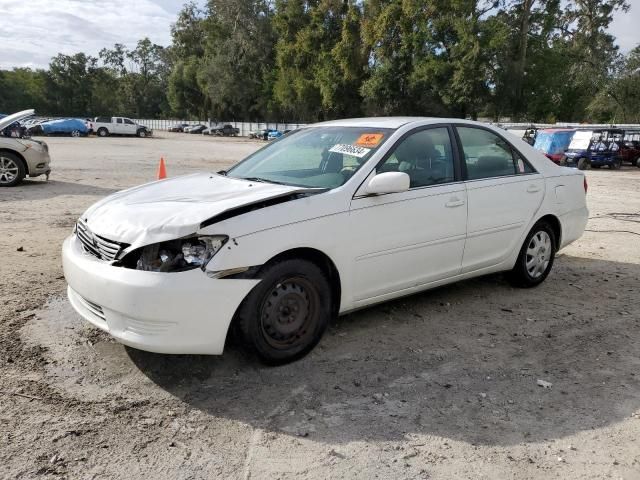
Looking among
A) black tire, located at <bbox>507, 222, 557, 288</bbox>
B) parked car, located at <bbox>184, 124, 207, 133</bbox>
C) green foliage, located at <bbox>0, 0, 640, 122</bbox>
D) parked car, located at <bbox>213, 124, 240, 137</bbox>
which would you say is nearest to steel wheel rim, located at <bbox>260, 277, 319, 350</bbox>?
black tire, located at <bbox>507, 222, 557, 288</bbox>

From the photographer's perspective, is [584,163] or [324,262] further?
[584,163]

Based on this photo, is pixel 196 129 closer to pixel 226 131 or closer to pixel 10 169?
pixel 226 131

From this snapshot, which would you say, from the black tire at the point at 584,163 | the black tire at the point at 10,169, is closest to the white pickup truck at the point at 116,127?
the black tire at the point at 584,163

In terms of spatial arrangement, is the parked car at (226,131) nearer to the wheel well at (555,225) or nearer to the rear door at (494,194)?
the wheel well at (555,225)

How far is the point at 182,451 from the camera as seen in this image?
2793 mm

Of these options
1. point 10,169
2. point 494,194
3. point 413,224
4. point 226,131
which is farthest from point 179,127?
point 413,224

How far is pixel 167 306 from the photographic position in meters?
Answer: 3.14

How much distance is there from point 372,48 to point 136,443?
170ft

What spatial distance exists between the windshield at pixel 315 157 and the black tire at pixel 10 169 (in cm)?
931

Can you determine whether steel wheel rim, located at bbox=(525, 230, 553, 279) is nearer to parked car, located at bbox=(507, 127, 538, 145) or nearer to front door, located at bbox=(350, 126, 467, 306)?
front door, located at bbox=(350, 126, 467, 306)

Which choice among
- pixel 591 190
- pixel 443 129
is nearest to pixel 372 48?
pixel 591 190

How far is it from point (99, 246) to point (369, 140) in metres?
2.13

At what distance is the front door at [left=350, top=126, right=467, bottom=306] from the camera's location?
3.95m

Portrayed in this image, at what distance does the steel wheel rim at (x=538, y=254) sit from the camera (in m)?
5.43
